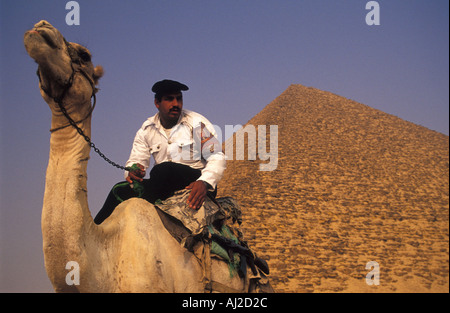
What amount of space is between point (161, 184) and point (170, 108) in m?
0.50

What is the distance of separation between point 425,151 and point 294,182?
17591 millimetres

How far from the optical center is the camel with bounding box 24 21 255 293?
125 inches

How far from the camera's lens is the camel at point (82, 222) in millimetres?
3168

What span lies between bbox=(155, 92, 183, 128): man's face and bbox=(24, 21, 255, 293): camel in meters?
0.57

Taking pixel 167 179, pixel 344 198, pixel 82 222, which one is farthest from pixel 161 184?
pixel 344 198

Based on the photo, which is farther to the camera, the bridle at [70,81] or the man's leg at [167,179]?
the man's leg at [167,179]

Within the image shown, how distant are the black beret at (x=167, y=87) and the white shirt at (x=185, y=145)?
0.16 meters

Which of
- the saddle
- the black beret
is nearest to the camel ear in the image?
the black beret

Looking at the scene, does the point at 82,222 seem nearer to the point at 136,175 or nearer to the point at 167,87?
the point at 136,175

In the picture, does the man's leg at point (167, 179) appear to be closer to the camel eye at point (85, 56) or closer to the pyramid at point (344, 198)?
the camel eye at point (85, 56)

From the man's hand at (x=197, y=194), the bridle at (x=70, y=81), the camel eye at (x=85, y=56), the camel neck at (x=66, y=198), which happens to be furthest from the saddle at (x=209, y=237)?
the camel eye at (x=85, y=56)
